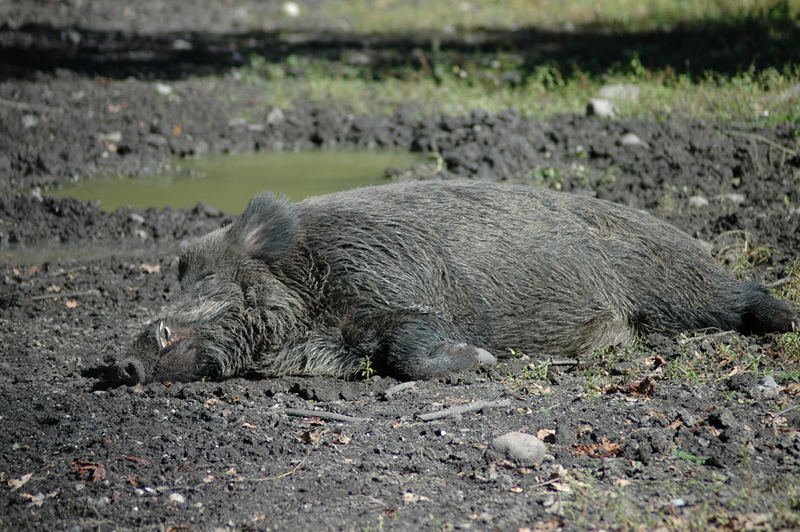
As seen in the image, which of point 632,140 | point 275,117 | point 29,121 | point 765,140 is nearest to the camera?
point 765,140

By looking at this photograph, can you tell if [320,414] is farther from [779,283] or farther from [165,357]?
[779,283]

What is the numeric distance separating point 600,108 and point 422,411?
607 centimetres

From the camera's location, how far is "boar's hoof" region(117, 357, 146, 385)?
4.50 meters

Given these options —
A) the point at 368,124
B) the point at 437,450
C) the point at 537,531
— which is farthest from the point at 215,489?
the point at 368,124

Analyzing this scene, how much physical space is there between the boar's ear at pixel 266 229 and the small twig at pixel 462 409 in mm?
1467

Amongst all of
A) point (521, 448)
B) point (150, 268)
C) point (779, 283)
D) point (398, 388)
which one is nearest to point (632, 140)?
point (779, 283)

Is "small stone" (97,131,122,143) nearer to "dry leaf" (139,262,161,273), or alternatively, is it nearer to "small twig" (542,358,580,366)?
"dry leaf" (139,262,161,273)

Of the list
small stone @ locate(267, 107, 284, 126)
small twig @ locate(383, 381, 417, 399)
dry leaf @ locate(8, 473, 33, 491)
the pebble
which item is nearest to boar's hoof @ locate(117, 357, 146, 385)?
dry leaf @ locate(8, 473, 33, 491)

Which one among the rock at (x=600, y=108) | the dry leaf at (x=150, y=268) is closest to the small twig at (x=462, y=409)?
the dry leaf at (x=150, y=268)

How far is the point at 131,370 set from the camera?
453 cm

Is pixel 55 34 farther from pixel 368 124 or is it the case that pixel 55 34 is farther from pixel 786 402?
pixel 786 402

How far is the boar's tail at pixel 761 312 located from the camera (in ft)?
15.9

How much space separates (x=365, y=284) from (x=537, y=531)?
205 centimetres

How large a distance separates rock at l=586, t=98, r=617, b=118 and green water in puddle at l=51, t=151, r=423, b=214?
1.97 meters
